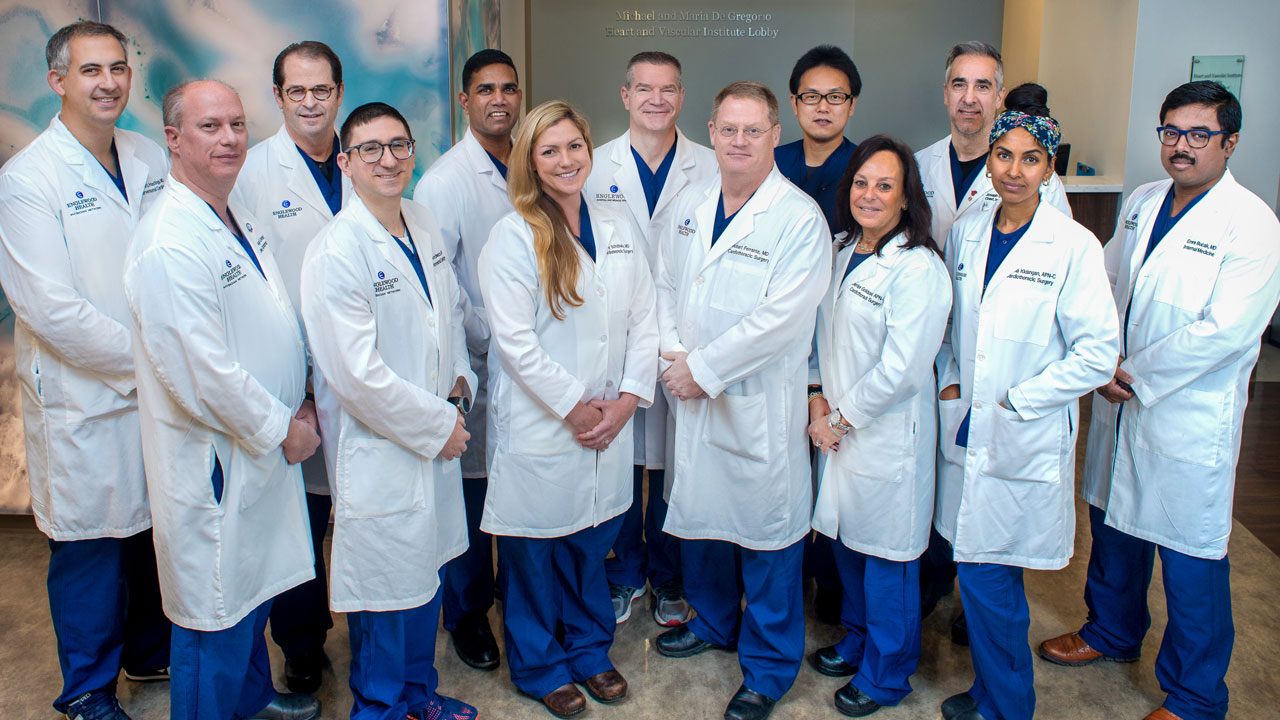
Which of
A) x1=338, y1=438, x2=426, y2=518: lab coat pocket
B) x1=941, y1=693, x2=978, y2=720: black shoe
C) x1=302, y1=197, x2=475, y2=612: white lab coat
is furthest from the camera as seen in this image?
x1=941, y1=693, x2=978, y2=720: black shoe

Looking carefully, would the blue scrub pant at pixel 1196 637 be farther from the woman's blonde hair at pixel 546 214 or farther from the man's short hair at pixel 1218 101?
the woman's blonde hair at pixel 546 214

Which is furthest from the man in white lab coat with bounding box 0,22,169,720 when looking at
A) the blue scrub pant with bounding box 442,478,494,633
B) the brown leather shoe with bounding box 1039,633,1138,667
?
the brown leather shoe with bounding box 1039,633,1138,667

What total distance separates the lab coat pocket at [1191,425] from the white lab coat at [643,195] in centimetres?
149

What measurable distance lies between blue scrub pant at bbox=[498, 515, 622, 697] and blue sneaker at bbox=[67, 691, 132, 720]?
112 centimetres

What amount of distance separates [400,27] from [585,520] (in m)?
2.43

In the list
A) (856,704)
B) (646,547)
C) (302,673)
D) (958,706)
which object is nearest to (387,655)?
(302,673)

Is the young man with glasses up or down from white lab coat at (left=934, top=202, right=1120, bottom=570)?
up

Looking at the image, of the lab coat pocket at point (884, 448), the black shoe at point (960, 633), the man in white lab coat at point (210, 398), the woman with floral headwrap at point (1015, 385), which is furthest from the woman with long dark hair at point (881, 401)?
the man in white lab coat at point (210, 398)

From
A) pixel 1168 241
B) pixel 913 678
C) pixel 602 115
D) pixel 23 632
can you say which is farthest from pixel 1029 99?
pixel 602 115

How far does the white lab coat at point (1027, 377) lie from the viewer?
8.07 ft

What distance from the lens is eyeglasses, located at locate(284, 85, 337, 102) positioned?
9.24ft

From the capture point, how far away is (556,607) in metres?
2.92

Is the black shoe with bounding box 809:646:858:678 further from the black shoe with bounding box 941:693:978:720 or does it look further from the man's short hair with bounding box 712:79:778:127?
the man's short hair with bounding box 712:79:778:127

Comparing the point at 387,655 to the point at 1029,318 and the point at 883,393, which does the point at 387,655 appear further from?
the point at 1029,318
